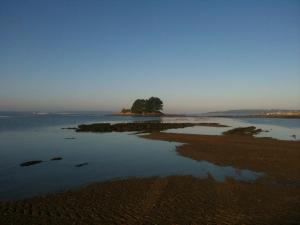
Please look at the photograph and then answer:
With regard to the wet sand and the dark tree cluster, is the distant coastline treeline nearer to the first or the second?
the dark tree cluster

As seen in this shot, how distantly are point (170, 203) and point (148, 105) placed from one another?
13990 cm

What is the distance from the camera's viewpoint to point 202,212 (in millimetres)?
8695

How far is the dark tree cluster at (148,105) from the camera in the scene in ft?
486

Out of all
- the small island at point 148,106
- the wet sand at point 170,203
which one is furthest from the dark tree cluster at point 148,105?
the wet sand at point 170,203

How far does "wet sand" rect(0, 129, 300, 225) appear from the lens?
8172 millimetres

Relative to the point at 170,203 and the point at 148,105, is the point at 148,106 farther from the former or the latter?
the point at 170,203

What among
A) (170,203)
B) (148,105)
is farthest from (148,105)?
(170,203)

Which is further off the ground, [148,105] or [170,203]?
[148,105]

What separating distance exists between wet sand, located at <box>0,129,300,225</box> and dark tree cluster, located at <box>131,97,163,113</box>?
13470 centimetres

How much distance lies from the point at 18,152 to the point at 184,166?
14288 millimetres

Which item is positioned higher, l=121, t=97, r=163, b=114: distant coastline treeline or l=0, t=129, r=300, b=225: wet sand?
l=121, t=97, r=163, b=114: distant coastline treeline

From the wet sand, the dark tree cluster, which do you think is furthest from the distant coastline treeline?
the wet sand

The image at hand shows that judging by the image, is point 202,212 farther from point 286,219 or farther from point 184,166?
point 184,166

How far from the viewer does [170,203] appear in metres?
9.55
